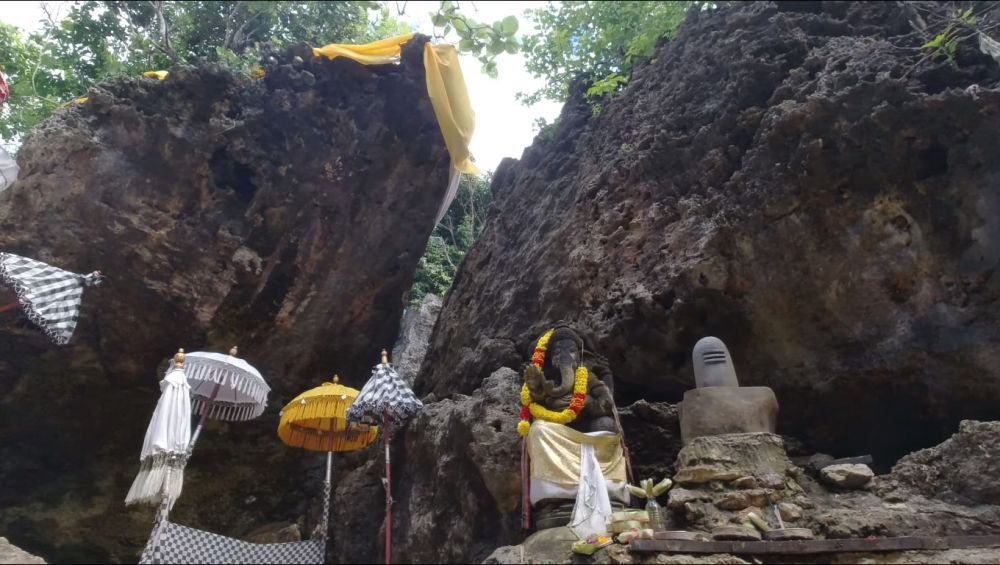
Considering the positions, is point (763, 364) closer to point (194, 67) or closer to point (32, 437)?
point (194, 67)

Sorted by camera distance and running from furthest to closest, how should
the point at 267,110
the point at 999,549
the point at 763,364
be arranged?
the point at 267,110 → the point at 763,364 → the point at 999,549

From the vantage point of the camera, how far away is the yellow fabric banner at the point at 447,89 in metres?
11.7

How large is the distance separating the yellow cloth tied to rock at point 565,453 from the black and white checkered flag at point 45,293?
5.00m

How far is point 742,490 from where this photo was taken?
5.07 meters

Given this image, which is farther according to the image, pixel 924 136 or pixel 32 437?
pixel 32 437

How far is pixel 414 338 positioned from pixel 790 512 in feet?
30.7

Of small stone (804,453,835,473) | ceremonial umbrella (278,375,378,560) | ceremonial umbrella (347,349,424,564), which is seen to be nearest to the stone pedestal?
small stone (804,453,835,473)

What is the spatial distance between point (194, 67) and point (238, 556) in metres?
8.63

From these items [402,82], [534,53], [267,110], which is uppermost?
[534,53]

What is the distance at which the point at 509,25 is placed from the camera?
3.35 m

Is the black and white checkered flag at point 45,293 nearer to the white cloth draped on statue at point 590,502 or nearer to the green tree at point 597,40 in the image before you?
the white cloth draped on statue at point 590,502

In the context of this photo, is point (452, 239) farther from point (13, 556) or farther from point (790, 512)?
point (13, 556)

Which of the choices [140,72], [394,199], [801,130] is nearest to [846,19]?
[801,130]

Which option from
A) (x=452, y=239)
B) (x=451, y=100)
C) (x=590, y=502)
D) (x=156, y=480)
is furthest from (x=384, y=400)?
(x=452, y=239)
